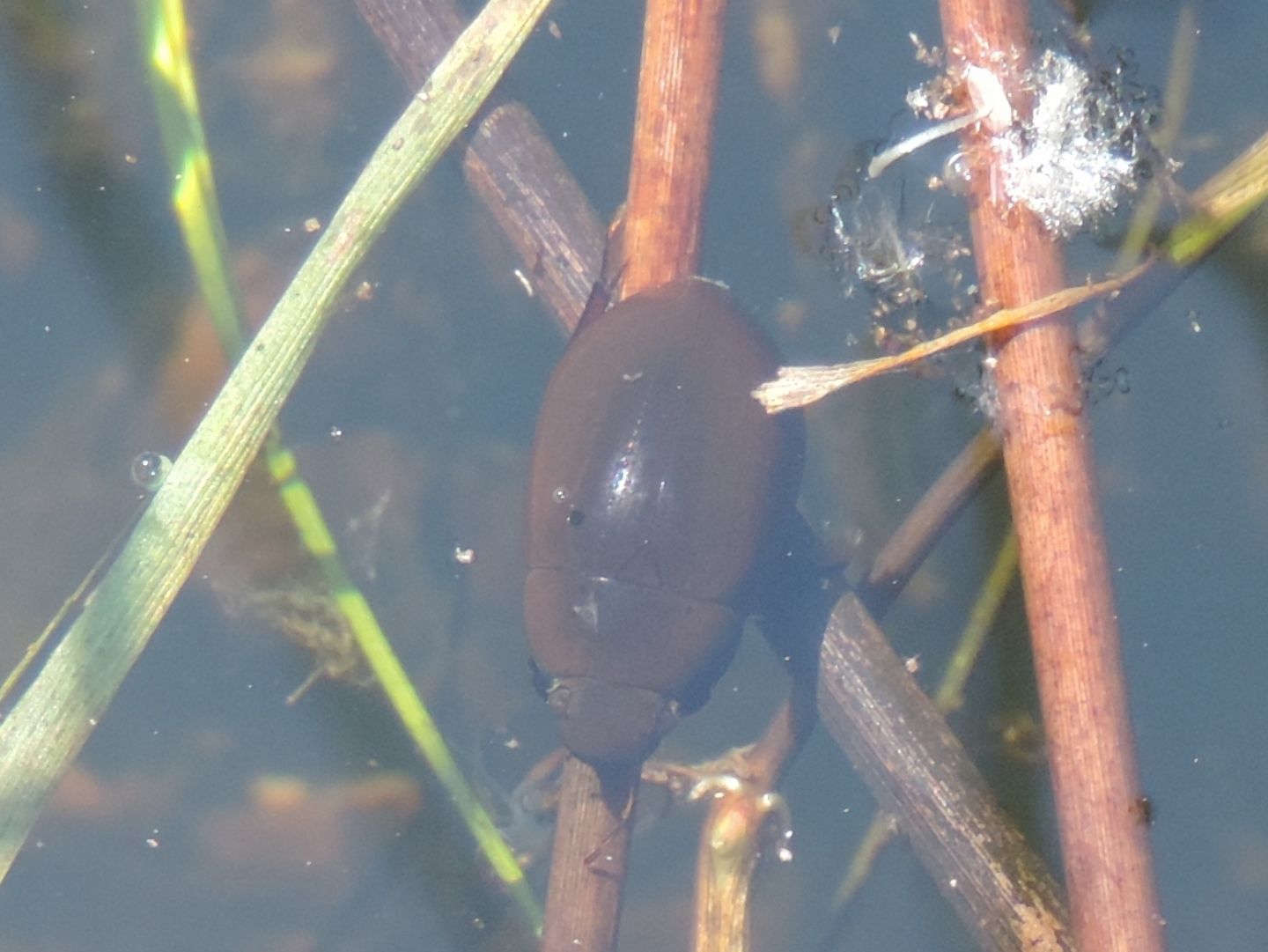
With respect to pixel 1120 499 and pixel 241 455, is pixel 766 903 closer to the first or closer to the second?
pixel 1120 499

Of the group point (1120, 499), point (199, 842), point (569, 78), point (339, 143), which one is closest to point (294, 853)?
point (199, 842)

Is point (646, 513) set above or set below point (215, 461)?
below

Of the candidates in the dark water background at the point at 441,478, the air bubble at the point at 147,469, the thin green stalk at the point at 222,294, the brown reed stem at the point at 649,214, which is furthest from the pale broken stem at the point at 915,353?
the air bubble at the point at 147,469

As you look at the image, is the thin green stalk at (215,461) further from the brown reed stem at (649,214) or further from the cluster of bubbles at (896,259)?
the cluster of bubbles at (896,259)

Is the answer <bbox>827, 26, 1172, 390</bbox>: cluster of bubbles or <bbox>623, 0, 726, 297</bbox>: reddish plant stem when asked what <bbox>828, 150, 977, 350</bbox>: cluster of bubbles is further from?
<bbox>623, 0, 726, 297</bbox>: reddish plant stem

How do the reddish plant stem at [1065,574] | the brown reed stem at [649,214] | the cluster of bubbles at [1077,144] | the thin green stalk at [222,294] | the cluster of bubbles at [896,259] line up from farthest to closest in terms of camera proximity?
the cluster of bubbles at [896,259], the thin green stalk at [222,294], the cluster of bubbles at [1077,144], the brown reed stem at [649,214], the reddish plant stem at [1065,574]

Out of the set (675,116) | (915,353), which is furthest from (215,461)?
Result: (915,353)

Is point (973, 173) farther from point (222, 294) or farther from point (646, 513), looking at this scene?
point (222, 294)
